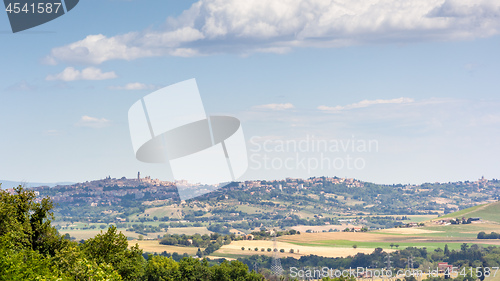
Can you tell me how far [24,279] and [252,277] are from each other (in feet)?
116

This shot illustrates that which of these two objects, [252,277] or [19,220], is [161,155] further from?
[252,277]

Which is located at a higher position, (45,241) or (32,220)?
(32,220)

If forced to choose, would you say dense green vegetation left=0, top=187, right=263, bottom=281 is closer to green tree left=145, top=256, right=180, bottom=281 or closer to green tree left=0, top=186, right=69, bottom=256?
green tree left=0, top=186, right=69, bottom=256

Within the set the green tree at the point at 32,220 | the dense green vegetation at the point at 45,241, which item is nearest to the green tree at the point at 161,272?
the dense green vegetation at the point at 45,241

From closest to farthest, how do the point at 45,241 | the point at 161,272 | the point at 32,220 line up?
the point at 45,241 → the point at 32,220 → the point at 161,272

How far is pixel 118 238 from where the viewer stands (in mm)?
50188

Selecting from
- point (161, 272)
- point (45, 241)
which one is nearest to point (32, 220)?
point (45, 241)

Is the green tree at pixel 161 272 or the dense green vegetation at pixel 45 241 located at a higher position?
the dense green vegetation at pixel 45 241

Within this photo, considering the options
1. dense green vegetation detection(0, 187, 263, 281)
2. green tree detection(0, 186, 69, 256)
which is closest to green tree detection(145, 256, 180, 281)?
dense green vegetation detection(0, 187, 263, 281)

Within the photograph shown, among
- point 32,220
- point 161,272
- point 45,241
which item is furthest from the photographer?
point 161,272

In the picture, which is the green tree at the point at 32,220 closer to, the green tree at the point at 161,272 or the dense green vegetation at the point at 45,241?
the dense green vegetation at the point at 45,241

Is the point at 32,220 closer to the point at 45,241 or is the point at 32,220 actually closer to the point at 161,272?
the point at 45,241

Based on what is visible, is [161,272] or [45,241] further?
[161,272]

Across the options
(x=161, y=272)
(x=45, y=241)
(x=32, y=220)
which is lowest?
(x=161, y=272)
